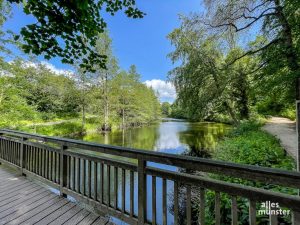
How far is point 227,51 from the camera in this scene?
361 inches

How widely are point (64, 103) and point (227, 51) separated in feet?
57.9

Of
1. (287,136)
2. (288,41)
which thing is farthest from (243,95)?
(288,41)

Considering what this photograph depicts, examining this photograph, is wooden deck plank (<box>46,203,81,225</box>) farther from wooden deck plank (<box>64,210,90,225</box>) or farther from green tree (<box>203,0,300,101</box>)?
green tree (<box>203,0,300,101</box>)

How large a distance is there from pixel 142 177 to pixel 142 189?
5.5 inches

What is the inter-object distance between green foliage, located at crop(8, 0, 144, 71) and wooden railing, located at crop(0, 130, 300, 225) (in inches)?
45.3

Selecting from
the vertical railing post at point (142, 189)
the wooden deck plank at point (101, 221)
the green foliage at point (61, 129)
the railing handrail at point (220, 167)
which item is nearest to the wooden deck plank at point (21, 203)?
the wooden deck plank at point (101, 221)

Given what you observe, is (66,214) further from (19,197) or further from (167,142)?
(167,142)

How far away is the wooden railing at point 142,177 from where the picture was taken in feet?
4.20

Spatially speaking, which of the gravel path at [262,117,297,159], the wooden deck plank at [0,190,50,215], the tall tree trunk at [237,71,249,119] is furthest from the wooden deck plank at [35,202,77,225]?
the tall tree trunk at [237,71,249,119]

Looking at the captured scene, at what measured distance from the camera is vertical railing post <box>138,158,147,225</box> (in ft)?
6.28

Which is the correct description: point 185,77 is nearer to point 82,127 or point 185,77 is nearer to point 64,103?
point 82,127

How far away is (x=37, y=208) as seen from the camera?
2.53 meters

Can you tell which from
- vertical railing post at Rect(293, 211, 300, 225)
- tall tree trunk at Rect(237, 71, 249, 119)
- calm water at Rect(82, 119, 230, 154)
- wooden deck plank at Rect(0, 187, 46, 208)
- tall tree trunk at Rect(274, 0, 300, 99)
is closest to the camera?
vertical railing post at Rect(293, 211, 300, 225)

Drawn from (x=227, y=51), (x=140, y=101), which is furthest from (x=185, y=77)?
(x=140, y=101)
